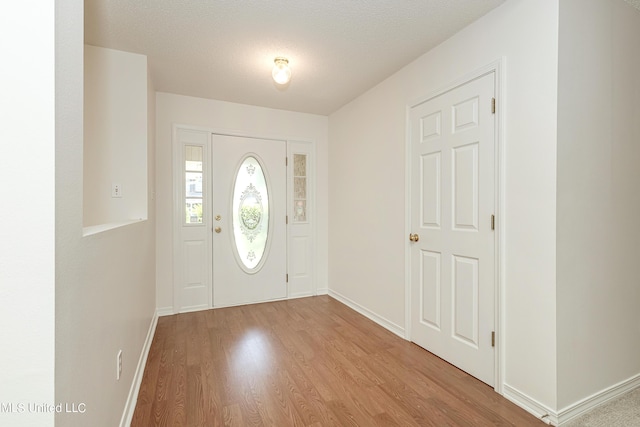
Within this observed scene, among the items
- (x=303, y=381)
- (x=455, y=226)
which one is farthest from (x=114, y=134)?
(x=455, y=226)

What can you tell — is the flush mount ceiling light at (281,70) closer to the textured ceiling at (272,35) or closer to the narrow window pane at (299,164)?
the textured ceiling at (272,35)

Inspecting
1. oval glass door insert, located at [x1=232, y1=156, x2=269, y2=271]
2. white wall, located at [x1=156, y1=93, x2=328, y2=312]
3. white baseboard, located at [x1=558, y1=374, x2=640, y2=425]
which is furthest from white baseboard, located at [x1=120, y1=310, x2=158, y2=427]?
white baseboard, located at [x1=558, y1=374, x2=640, y2=425]

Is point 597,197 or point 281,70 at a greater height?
point 281,70

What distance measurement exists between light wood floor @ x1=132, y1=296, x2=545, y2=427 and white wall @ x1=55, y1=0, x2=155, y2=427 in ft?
1.70

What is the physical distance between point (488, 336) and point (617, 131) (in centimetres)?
154

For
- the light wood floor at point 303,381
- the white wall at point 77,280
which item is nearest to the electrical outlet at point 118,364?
the white wall at point 77,280

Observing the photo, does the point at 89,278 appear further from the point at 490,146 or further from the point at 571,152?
the point at 571,152

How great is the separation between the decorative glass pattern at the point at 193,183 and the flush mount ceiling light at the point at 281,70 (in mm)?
1476

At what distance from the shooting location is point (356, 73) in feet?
9.51

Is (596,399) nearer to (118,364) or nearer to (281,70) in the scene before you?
(118,364)

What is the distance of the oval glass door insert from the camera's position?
147 inches

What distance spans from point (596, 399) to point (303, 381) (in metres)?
1.80

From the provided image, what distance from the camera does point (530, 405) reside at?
1.74 meters

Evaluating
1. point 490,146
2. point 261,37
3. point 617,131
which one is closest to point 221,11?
point 261,37
